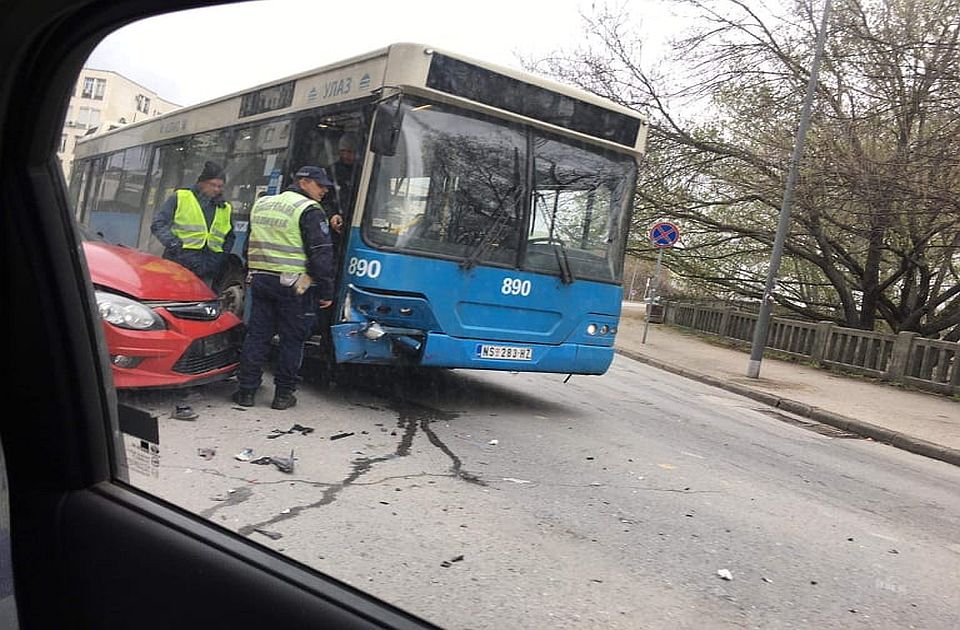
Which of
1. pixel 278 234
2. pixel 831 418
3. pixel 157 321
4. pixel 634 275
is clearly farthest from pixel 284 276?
pixel 831 418

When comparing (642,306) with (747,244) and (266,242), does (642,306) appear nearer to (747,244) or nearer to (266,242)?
(266,242)

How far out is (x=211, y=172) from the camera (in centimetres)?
402

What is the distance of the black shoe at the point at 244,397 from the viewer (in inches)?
147

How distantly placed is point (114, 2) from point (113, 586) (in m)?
1.50

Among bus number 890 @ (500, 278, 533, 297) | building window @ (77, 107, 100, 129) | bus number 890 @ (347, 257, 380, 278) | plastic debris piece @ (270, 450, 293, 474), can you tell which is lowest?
plastic debris piece @ (270, 450, 293, 474)

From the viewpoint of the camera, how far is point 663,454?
5.25 metres

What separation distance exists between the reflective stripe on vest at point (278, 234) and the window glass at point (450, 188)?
1020 mm

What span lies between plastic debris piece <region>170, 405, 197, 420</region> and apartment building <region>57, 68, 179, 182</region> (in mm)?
1118

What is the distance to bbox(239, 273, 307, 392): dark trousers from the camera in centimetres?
376

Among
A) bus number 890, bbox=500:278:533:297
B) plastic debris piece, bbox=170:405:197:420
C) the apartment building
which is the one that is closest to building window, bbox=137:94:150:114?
the apartment building

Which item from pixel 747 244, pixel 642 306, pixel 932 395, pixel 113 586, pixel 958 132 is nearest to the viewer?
pixel 113 586

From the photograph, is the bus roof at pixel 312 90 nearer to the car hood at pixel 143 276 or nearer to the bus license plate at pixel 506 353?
the car hood at pixel 143 276

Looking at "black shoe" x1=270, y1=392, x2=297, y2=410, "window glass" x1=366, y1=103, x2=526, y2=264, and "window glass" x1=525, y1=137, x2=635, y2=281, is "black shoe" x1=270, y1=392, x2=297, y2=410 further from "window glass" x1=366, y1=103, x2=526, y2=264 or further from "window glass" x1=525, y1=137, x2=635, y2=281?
"window glass" x1=525, y1=137, x2=635, y2=281

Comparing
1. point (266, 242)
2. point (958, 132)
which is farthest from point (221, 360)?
point (958, 132)
